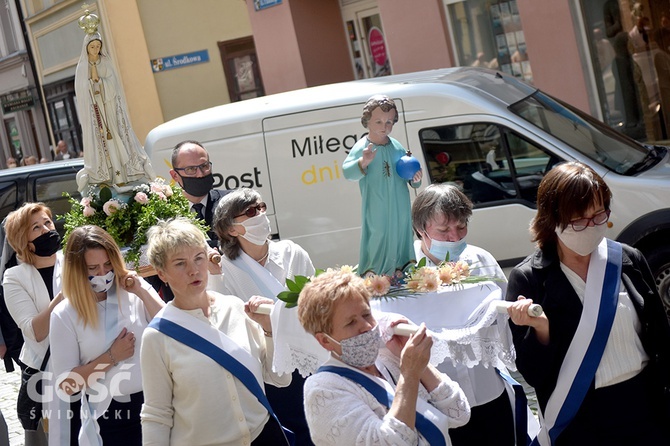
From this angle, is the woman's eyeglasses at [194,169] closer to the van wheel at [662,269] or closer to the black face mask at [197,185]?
the black face mask at [197,185]

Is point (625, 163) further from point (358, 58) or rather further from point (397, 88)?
point (358, 58)

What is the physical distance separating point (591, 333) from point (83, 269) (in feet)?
8.86

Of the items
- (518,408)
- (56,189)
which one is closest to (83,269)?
(518,408)

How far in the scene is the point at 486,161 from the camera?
9297 millimetres

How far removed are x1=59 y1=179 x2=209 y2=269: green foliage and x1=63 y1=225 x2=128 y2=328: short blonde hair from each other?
3.64 feet

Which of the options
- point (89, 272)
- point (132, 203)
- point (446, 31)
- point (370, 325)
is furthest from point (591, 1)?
point (370, 325)

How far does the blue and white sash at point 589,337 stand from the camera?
3.98m

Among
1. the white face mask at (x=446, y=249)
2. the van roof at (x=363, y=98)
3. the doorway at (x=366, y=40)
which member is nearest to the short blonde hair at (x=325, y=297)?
the white face mask at (x=446, y=249)

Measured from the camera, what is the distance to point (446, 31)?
1714cm

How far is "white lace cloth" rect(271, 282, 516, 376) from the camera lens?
4.52 metres

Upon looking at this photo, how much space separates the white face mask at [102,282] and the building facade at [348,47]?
8.33 ft

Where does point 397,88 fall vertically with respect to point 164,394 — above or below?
above

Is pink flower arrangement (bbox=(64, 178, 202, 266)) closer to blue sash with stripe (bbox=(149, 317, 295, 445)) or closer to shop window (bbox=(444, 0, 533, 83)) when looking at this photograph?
blue sash with stripe (bbox=(149, 317, 295, 445))

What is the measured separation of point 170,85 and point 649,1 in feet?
44.6
